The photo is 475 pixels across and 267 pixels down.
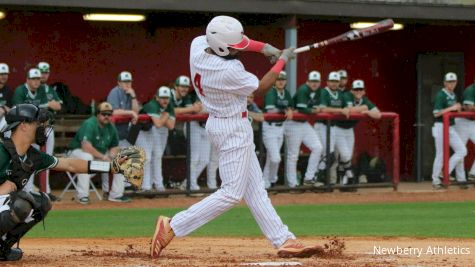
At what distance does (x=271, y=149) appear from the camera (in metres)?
15.9

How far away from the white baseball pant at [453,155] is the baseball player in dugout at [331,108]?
1730 mm

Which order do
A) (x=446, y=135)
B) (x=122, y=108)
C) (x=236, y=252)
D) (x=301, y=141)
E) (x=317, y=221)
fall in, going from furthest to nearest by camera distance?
(x=446, y=135) → (x=301, y=141) → (x=122, y=108) → (x=317, y=221) → (x=236, y=252)

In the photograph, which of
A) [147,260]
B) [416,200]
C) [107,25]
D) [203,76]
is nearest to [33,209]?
[147,260]

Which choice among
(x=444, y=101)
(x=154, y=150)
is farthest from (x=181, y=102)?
(x=444, y=101)

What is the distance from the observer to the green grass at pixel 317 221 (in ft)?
36.0

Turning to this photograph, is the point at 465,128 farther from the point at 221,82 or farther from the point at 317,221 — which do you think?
the point at 221,82

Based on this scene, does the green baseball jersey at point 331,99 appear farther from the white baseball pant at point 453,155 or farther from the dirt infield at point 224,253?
the dirt infield at point 224,253

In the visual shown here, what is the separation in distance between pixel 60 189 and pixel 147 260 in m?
9.20

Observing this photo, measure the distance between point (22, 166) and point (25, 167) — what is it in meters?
0.02

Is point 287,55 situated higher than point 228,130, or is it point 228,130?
point 287,55

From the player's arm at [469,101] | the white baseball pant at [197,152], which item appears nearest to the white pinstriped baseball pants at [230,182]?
the white baseball pant at [197,152]

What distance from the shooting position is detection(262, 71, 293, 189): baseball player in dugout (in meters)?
15.9

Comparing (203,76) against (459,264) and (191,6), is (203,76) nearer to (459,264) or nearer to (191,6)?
(459,264)

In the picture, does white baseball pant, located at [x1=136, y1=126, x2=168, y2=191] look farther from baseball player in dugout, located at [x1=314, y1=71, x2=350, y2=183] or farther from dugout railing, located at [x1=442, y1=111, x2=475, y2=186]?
dugout railing, located at [x1=442, y1=111, x2=475, y2=186]
